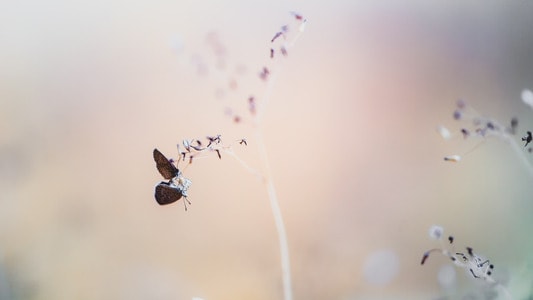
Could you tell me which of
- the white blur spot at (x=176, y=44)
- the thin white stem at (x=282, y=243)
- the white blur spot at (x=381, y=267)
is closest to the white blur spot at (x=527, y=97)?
the white blur spot at (x=381, y=267)

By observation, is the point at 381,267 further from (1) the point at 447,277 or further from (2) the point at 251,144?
(2) the point at 251,144

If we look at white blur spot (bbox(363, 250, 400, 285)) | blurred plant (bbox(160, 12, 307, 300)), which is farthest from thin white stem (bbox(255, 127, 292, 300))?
white blur spot (bbox(363, 250, 400, 285))

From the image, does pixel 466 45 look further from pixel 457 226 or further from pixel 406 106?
pixel 457 226

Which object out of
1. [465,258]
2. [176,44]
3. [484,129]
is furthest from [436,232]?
[176,44]

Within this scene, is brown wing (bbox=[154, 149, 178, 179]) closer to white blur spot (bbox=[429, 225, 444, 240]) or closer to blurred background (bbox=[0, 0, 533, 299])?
blurred background (bbox=[0, 0, 533, 299])

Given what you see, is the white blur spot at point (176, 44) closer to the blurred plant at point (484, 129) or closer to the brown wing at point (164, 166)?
the brown wing at point (164, 166)

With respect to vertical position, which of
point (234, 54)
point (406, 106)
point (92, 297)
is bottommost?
point (92, 297)

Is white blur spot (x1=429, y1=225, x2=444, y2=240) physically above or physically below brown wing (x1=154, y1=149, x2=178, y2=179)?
below

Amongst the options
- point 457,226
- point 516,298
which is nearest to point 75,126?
point 457,226
